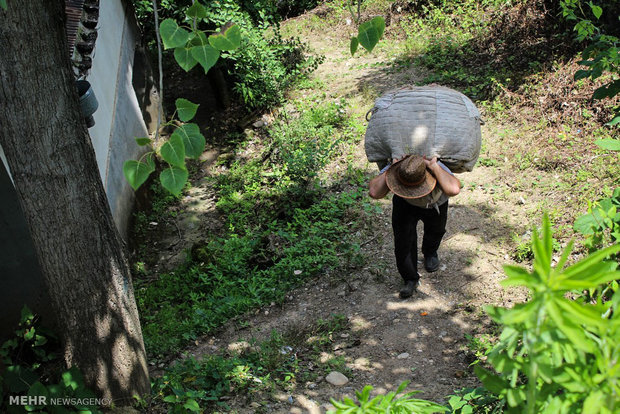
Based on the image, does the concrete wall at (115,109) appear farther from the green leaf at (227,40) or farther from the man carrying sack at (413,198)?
the green leaf at (227,40)

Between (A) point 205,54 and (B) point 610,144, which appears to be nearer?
(A) point 205,54

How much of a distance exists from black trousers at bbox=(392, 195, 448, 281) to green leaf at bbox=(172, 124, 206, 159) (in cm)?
221

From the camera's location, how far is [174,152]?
2.22 m

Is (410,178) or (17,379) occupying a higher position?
(410,178)

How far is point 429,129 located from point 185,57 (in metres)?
2.16

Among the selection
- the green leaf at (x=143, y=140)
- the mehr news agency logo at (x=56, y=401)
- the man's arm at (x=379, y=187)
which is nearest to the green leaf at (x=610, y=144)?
the man's arm at (x=379, y=187)

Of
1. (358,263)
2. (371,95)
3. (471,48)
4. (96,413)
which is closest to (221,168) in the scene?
(371,95)

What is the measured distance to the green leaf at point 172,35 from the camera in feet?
7.25

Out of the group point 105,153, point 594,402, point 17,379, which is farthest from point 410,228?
point 105,153

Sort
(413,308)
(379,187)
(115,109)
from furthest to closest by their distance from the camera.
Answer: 1. (115,109)
2. (413,308)
3. (379,187)

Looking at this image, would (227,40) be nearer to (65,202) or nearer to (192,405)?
(65,202)

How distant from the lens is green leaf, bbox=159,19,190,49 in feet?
7.25

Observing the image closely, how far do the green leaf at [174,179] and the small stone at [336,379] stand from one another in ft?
7.33

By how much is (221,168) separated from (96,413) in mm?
4992
